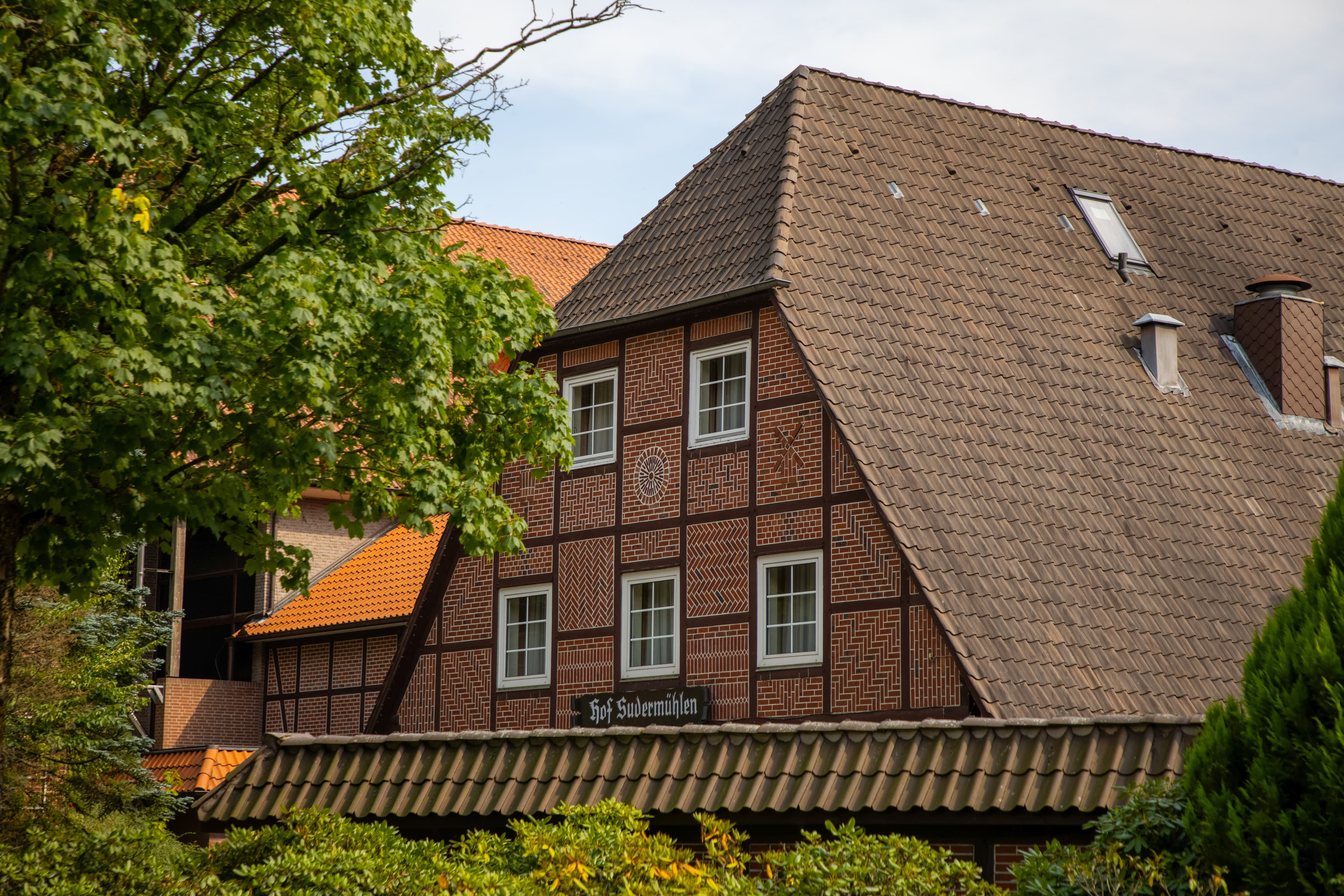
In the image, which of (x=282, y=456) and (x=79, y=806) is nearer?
(x=282, y=456)

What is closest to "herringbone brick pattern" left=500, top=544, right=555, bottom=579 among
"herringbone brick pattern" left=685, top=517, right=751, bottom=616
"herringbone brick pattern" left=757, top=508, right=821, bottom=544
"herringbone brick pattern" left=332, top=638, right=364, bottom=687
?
"herringbone brick pattern" left=685, top=517, right=751, bottom=616

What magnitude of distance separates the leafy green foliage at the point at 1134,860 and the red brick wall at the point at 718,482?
11694 mm

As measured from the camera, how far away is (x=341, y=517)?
13.8 metres

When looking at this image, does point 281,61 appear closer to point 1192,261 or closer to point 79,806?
point 79,806

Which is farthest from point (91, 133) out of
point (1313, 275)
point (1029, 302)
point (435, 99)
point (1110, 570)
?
point (1313, 275)

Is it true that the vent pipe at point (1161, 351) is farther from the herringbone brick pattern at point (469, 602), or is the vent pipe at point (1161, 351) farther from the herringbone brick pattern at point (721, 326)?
the herringbone brick pattern at point (469, 602)

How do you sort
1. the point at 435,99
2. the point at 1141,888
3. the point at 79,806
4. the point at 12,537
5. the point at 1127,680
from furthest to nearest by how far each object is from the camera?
the point at 79,806 → the point at 1127,680 → the point at 435,99 → the point at 12,537 → the point at 1141,888

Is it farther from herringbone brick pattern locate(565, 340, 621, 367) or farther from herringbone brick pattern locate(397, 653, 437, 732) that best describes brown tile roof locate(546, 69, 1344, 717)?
herringbone brick pattern locate(397, 653, 437, 732)

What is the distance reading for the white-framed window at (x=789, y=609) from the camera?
63.8ft

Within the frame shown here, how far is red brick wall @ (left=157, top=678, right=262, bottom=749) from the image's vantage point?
29.3 meters

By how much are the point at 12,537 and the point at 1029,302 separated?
1474cm

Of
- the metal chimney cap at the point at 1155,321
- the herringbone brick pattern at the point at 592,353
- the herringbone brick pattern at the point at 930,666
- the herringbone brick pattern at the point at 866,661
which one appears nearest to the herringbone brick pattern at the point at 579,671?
the herringbone brick pattern at the point at 866,661

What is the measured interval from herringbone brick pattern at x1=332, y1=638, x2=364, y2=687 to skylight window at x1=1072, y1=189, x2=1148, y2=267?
530 inches

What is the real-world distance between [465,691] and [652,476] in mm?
3863
